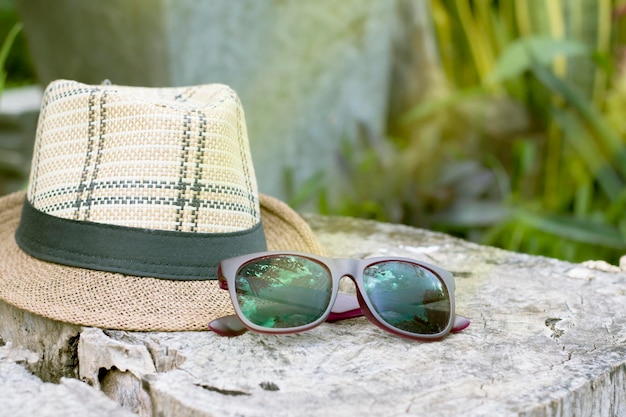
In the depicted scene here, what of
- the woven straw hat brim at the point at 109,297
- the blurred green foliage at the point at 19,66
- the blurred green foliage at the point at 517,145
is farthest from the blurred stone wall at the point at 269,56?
the blurred green foliage at the point at 19,66

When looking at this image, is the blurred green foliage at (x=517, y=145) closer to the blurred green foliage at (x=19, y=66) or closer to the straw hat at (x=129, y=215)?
the straw hat at (x=129, y=215)

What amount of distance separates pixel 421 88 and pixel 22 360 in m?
2.60

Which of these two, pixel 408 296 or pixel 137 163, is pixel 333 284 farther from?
pixel 137 163

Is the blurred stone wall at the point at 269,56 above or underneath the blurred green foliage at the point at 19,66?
above

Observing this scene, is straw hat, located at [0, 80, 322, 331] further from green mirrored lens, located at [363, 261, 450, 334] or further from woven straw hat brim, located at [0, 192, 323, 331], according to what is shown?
green mirrored lens, located at [363, 261, 450, 334]

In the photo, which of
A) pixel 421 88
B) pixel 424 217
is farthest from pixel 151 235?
pixel 421 88

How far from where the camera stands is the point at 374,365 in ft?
3.21

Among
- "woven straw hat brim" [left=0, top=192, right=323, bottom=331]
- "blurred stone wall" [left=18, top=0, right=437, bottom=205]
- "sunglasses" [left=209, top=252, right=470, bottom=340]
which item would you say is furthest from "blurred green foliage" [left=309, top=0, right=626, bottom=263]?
"woven straw hat brim" [left=0, top=192, right=323, bottom=331]

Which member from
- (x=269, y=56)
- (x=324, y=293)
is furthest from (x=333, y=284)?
(x=269, y=56)

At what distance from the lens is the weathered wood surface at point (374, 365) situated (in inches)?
34.7

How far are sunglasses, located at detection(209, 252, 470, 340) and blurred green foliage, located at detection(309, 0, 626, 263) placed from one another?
1445 millimetres

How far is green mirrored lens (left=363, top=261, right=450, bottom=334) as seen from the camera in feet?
3.43

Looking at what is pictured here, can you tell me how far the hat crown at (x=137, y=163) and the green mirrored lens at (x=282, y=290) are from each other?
144mm

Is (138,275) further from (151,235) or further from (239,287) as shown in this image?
(239,287)
